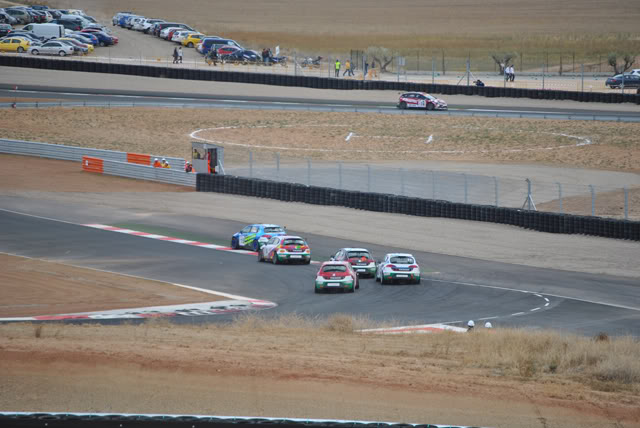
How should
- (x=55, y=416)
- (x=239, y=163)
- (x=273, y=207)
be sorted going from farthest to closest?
(x=239, y=163)
(x=273, y=207)
(x=55, y=416)

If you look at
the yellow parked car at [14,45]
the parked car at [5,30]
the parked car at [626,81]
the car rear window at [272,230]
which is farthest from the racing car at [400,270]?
the parked car at [5,30]

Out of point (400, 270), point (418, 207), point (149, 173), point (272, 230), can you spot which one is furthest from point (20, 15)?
point (400, 270)

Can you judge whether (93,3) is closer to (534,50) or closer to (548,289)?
(534,50)

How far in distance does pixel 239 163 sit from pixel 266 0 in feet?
341

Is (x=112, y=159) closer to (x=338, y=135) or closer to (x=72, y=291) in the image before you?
(x=338, y=135)

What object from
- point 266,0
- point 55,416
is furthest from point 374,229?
point 266,0

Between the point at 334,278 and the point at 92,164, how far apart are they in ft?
80.9

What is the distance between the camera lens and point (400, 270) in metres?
25.6

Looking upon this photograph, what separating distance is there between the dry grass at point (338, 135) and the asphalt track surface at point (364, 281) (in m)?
17.2

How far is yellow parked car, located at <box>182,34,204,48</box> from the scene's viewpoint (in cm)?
8756

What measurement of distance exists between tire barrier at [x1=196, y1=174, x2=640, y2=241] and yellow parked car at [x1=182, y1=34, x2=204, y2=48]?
159 ft

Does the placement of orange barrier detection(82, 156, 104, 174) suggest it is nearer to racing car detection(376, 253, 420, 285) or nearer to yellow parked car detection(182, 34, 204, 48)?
racing car detection(376, 253, 420, 285)

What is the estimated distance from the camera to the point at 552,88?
73.8 m

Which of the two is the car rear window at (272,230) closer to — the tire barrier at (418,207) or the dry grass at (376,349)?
the tire barrier at (418,207)
